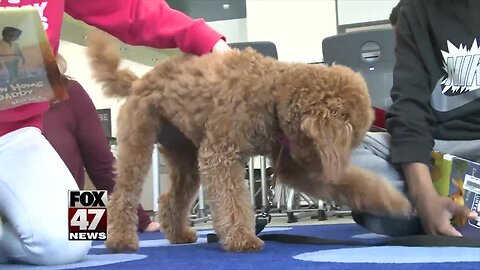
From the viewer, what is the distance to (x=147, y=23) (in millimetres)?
1483

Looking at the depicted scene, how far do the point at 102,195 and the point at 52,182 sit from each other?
0.15 m

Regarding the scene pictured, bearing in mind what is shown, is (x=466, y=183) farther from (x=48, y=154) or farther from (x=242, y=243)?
(x=48, y=154)

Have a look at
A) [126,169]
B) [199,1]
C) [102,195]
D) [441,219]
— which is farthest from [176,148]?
[199,1]

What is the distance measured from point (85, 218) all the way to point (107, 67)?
0.42m

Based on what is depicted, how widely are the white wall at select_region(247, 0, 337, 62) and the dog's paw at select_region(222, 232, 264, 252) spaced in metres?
3.91

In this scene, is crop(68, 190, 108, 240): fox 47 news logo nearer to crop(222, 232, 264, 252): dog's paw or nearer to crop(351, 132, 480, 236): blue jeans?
crop(222, 232, 264, 252): dog's paw

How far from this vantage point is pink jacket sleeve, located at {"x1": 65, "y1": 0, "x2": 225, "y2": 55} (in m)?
1.44

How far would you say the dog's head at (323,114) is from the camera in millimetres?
1148

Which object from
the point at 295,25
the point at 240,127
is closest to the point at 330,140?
the point at 240,127

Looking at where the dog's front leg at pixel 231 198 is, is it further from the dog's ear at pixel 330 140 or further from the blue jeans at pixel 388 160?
the blue jeans at pixel 388 160

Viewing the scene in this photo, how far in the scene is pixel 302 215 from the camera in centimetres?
369

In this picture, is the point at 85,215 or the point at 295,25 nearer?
the point at 85,215

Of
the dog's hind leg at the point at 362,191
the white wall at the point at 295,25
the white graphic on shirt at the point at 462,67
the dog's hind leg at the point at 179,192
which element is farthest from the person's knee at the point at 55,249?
the white wall at the point at 295,25

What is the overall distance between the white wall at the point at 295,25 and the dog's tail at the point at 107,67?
363cm
